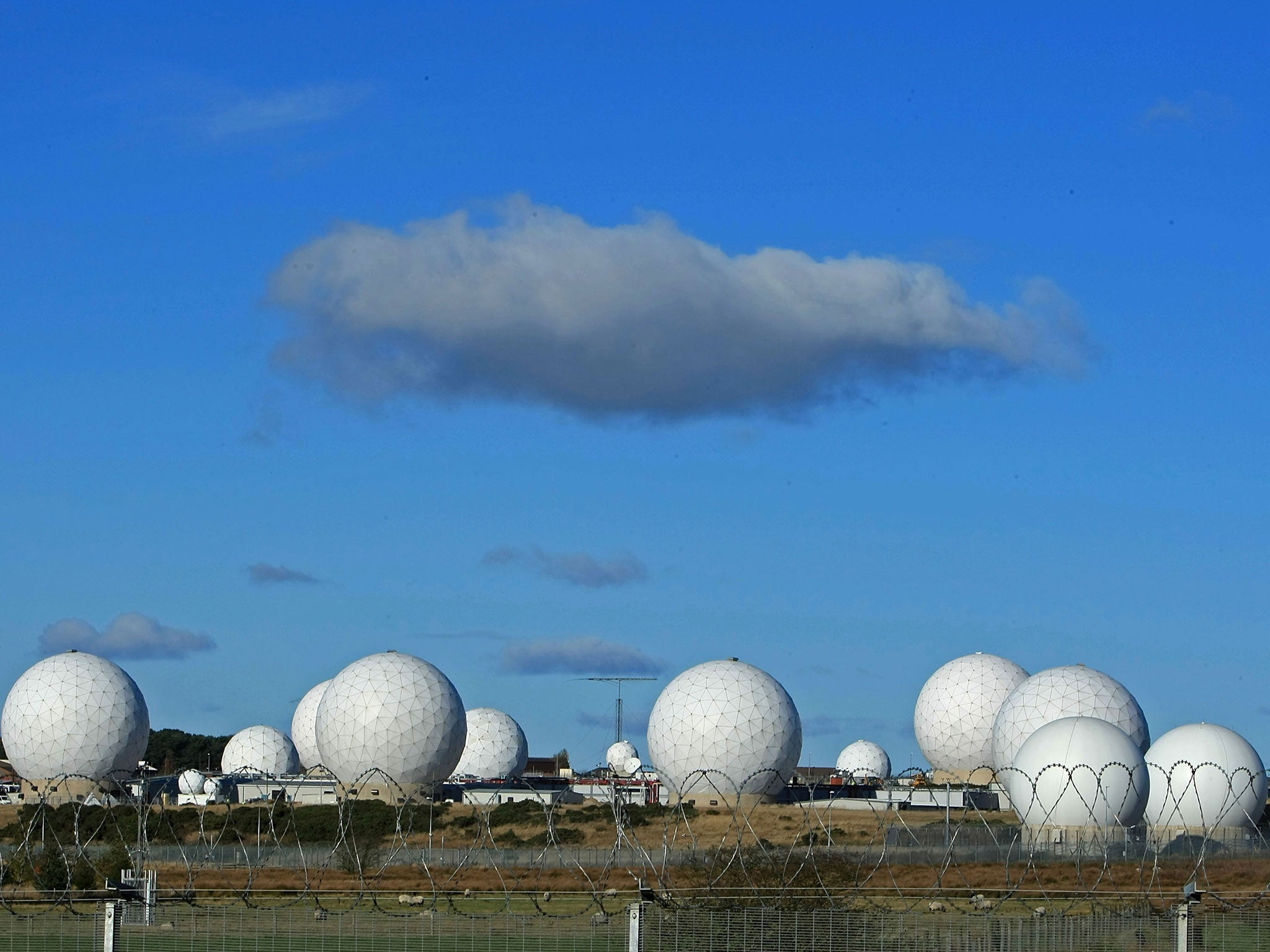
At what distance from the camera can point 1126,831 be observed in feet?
158

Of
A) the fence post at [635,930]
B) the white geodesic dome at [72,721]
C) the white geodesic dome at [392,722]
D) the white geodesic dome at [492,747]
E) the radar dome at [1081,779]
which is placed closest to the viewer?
the fence post at [635,930]

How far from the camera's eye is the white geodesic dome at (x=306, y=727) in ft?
272

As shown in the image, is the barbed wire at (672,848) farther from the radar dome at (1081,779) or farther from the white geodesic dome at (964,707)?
the white geodesic dome at (964,707)

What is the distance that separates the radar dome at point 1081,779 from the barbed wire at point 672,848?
0.09 meters

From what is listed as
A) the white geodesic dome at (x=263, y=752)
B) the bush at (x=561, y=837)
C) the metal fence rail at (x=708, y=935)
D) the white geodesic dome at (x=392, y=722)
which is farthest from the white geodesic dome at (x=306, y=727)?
the metal fence rail at (x=708, y=935)

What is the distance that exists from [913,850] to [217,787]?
37.1 meters

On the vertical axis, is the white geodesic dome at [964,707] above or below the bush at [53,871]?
above

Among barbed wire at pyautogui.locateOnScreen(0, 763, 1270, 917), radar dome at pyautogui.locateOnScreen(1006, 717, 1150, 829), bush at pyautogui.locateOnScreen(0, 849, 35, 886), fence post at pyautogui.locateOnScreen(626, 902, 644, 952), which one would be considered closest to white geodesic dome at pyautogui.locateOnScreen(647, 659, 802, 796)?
barbed wire at pyautogui.locateOnScreen(0, 763, 1270, 917)

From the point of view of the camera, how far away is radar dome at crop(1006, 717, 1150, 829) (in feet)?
161

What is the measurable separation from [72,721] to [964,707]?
3830cm

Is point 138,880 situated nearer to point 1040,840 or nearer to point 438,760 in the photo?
point 1040,840

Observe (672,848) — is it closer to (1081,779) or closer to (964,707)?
(1081,779)

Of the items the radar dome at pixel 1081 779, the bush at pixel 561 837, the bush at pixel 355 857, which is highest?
the radar dome at pixel 1081 779

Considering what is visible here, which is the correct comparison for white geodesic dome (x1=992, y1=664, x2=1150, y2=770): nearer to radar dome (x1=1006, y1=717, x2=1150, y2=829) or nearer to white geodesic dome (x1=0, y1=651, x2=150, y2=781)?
radar dome (x1=1006, y1=717, x2=1150, y2=829)
